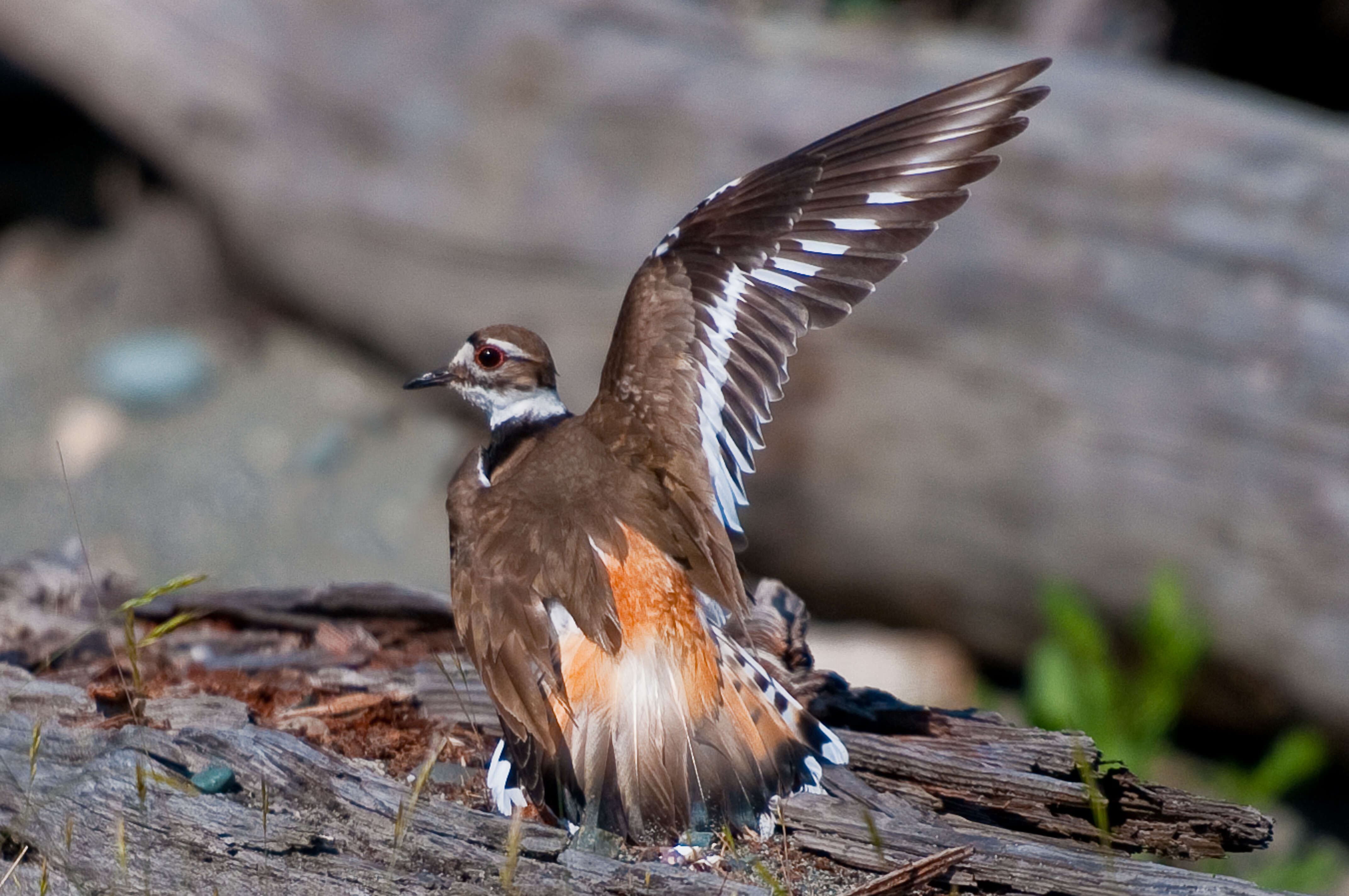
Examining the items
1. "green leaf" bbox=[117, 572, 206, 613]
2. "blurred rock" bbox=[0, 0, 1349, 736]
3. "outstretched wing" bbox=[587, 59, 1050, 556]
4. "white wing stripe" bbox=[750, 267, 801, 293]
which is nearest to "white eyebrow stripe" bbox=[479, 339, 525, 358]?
"outstretched wing" bbox=[587, 59, 1050, 556]

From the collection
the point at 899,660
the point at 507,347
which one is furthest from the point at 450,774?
the point at 899,660

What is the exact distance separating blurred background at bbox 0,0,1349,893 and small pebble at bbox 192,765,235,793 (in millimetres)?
1963

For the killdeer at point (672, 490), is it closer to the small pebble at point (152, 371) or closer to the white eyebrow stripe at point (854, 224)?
the white eyebrow stripe at point (854, 224)

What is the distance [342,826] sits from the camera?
3.36 metres

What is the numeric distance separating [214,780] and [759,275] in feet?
6.50

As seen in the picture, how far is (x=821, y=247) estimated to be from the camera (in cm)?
408

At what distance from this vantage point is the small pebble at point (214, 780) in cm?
346

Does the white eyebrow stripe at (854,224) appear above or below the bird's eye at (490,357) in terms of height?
above

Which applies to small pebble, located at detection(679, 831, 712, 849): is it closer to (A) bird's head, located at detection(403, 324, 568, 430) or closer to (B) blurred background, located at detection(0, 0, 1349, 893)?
(A) bird's head, located at detection(403, 324, 568, 430)

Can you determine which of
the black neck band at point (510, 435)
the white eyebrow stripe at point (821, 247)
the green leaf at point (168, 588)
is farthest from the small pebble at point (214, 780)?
the white eyebrow stripe at point (821, 247)

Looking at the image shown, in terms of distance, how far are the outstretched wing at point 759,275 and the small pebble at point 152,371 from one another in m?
6.26

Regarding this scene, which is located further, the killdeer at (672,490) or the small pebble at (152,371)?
the small pebble at (152,371)

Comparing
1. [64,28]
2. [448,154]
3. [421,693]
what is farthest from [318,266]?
[421,693]

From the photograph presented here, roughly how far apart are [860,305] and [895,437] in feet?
2.24
